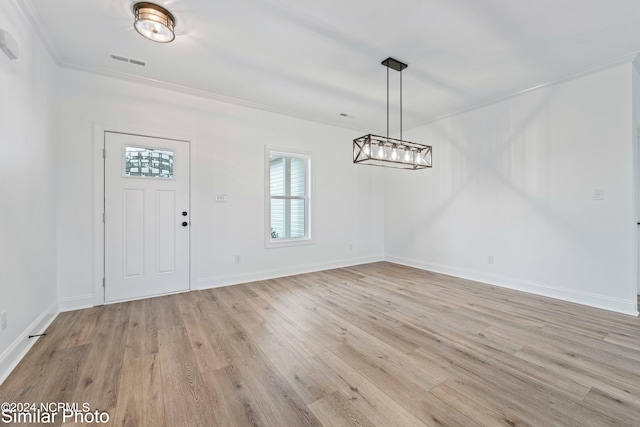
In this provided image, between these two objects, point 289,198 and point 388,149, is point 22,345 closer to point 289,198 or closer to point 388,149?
point 289,198

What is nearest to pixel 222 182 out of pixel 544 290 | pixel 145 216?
pixel 145 216

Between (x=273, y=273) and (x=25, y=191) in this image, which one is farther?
(x=273, y=273)

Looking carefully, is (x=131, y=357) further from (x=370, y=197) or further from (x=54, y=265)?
(x=370, y=197)

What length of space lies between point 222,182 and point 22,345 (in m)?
2.56

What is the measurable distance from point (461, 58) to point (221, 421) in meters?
3.81

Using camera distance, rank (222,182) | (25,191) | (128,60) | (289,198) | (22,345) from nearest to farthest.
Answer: (22,345) < (25,191) < (128,60) < (222,182) < (289,198)

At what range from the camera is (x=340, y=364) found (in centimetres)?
199

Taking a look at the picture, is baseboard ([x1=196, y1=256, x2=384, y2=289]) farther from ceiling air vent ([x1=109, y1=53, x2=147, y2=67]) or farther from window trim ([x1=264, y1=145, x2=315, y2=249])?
ceiling air vent ([x1=109, y1=53, x2=147, y2=67])

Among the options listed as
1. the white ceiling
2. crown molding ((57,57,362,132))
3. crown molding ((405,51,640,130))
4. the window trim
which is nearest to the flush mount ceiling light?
the white ceiling

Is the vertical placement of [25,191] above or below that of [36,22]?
below

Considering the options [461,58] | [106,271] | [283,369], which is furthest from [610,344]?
[106,271]

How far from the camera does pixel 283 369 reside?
1.93 meters

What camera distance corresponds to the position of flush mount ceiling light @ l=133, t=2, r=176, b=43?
7.06ft

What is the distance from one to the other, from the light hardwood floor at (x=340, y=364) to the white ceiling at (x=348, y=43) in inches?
110
